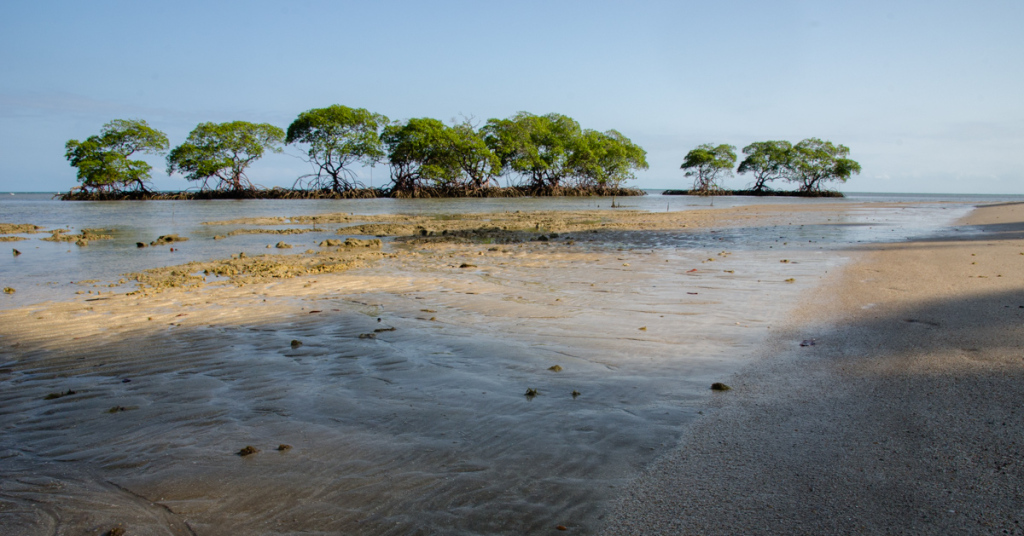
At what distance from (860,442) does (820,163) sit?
75781 millimetres

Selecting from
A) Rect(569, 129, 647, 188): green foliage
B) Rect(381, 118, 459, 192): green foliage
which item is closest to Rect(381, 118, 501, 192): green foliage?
Rect(381, 118, 459, 192): green foliage

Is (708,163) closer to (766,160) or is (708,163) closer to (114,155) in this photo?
(766,160)

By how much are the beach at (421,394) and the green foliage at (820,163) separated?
230ft

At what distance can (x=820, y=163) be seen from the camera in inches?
2616

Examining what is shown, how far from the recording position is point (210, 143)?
4991 centimetres

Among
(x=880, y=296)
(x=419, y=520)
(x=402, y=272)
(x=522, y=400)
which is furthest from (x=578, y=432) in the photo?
(x=402, y=272)

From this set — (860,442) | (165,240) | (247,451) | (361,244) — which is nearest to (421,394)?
(247,451)

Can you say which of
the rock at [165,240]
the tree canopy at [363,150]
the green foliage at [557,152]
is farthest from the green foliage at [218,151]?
the rock at [165,240]

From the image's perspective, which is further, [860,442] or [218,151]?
[218,151]

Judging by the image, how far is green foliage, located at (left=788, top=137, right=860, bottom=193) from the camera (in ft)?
214

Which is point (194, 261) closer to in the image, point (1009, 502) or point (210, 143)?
point (1009, 502)

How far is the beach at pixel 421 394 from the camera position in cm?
182

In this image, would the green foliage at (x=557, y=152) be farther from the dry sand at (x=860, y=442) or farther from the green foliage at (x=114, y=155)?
the dry sand at (x=860, y=442)

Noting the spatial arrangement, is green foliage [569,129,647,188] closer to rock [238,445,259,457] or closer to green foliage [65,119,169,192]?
green foliage [65,119,169,192]
